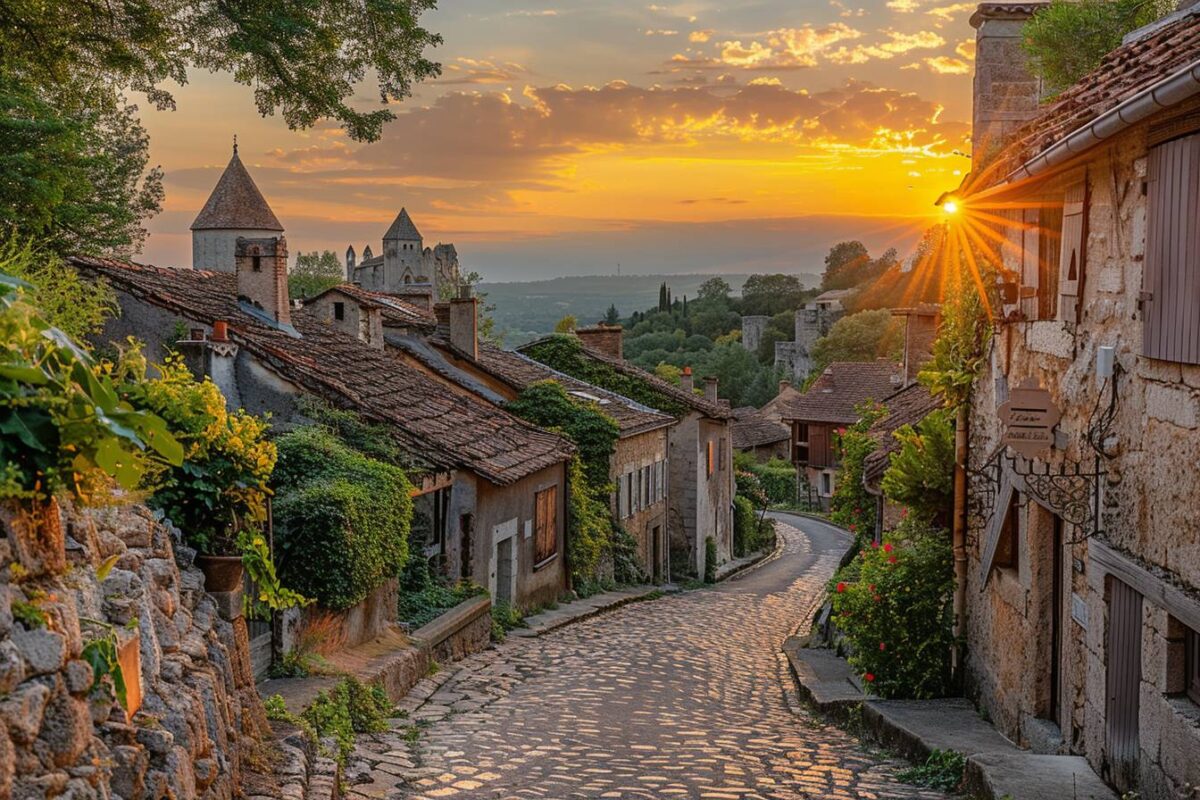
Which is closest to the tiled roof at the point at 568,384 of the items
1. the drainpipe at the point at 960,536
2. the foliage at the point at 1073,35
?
the drainpipe at the point at 960,536

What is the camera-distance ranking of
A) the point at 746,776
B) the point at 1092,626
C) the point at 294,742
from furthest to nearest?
1. the point at 746,776
2. the point at 1092,626
3. the point at 294,742

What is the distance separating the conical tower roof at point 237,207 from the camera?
7594 cm

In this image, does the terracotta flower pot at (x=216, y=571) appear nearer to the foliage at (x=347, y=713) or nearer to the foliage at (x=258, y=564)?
the foliage at (x=258, y=564)

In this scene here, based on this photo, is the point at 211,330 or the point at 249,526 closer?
the point at 249,526

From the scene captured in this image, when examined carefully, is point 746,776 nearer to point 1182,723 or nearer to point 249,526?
point 1182,723

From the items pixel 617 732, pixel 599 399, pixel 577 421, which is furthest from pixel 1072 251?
pixel 599 399

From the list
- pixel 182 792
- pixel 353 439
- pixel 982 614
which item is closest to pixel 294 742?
pixel 182 792

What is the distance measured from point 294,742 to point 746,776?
357 cm

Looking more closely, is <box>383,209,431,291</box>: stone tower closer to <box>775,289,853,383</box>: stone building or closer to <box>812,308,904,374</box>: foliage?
<box>775,289,853,383</box>: stone building

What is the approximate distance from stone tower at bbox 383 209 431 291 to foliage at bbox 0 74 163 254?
76337 mm

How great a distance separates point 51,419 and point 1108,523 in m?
6.40

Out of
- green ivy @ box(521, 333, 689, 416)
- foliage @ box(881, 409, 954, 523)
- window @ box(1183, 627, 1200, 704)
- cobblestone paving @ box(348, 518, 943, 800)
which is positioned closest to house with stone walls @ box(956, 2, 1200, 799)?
window @ box(1183, 627, 1200, 704)

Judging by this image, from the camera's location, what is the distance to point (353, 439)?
15117 mm

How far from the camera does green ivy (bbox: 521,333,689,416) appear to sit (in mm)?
30453
